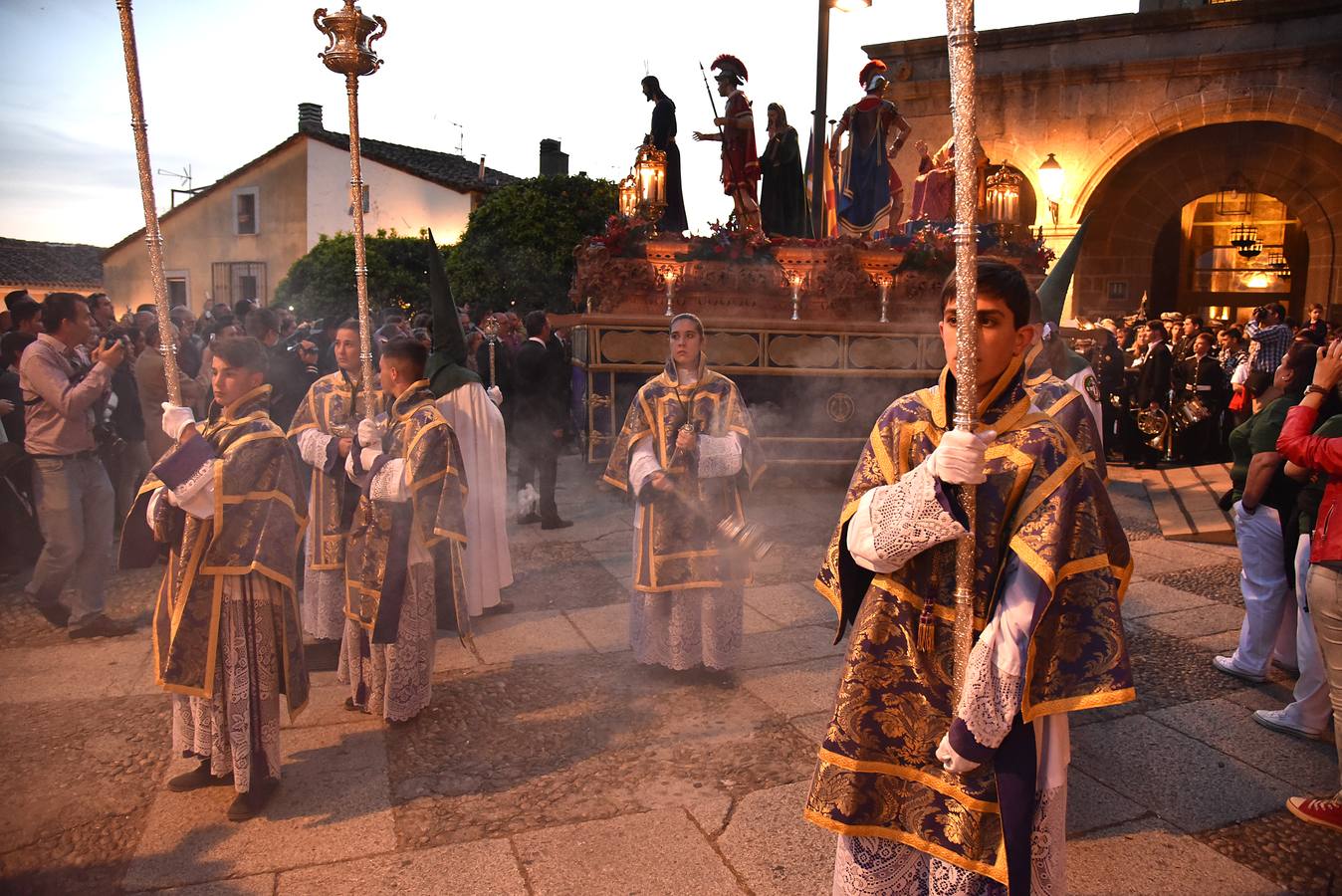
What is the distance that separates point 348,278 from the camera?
25250 mm

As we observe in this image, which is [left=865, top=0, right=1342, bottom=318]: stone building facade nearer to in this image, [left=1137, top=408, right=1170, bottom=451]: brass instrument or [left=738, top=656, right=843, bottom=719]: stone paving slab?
[left=1137, top=408, right=1170, bottom=451]: brass instrument

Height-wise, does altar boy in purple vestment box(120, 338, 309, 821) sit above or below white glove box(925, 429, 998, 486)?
below

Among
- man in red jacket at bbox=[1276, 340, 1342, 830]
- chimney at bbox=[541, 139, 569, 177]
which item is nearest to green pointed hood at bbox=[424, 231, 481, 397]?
man in red jacket at bbox=[1276, 340, 1342, 830]

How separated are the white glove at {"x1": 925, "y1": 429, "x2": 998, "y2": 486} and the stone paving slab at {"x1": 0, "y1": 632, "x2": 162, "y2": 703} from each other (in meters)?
4.47

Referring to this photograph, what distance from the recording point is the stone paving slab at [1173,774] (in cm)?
364

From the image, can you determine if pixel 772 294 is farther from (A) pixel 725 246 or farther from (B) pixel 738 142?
(B) pixel 738 142

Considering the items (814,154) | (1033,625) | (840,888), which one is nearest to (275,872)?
(840,888)

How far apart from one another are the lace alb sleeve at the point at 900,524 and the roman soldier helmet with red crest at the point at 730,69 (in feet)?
27.4

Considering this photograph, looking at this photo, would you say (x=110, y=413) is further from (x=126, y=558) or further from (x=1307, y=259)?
(x=1307, y=259)

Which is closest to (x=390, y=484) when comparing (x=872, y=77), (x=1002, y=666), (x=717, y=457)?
(x=717, y=457)

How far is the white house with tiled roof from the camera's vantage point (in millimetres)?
31344

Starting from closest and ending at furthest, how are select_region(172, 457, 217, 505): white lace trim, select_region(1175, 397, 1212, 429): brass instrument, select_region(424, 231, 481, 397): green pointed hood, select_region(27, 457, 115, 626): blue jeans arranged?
select_region(172, 457, 217, 505): white lace trim, select_region(27, 457, 115, 626): blue jeans, select_region(424, 231, 481, 397): green pointed hood, select_region(1175, 397, 1212, 429): brass instrument

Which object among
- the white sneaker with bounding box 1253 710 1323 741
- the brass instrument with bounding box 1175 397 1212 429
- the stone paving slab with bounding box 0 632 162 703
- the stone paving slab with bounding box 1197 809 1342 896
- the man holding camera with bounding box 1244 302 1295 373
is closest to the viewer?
the stone paving slab with bounding box 1197 809 1342 896

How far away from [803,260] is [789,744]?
6.40 meters
